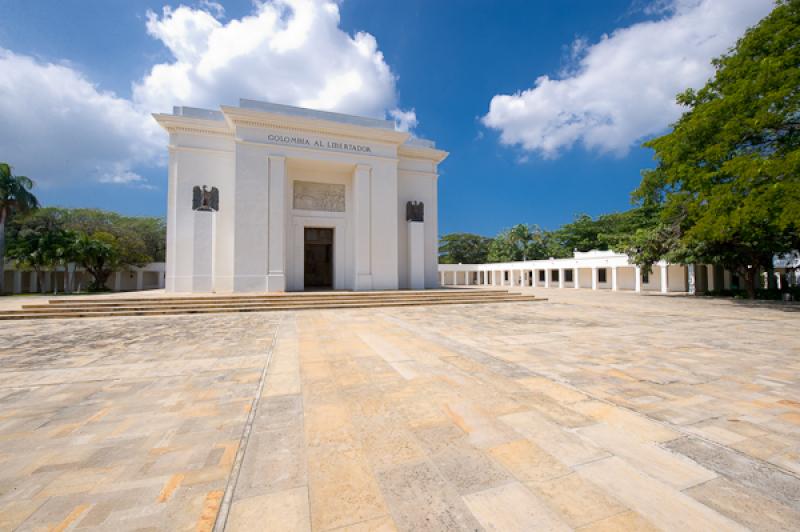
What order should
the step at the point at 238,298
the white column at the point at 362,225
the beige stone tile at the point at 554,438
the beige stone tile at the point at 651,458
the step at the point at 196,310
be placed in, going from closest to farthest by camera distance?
the beige stone tile at the point at 651,458 < the beige stone tile at the point at 554,438 < the step at the point at 196,310 < the step at the point at 238,298 < the white column at the point at 362,225

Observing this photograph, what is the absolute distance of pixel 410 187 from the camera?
18.6 metres

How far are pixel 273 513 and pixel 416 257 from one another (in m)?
15.9

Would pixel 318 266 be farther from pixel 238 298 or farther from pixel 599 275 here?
pixel 599 275

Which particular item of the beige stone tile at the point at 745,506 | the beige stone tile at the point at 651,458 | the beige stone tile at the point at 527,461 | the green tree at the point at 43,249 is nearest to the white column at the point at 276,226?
the beige stone tile at the point at 527,461

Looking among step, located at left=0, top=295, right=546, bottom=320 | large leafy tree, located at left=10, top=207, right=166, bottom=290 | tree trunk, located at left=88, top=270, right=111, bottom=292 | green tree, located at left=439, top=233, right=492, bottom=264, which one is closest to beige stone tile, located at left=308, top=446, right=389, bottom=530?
step, located at left=0, top=295, right=546, bottom=320

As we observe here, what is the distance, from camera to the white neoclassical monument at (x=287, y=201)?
14539mm

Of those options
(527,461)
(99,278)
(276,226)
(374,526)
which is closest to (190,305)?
(276,226)

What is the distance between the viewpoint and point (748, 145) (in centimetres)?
1196

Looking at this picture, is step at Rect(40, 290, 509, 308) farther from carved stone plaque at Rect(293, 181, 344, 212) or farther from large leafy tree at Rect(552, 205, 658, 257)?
large leafy tree at Rect(552, 205, 658, 257)

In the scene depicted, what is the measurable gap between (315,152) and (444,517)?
16258 millimetres

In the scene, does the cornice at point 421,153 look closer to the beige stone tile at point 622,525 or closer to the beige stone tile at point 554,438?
the beige stone tile at point 554,438

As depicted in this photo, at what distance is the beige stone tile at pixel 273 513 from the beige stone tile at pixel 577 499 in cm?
120

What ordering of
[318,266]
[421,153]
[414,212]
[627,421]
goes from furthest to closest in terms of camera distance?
[318,266] < [421,153] < [414,212] < [627,421]

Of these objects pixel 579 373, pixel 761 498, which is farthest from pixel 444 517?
pixel 579 373
